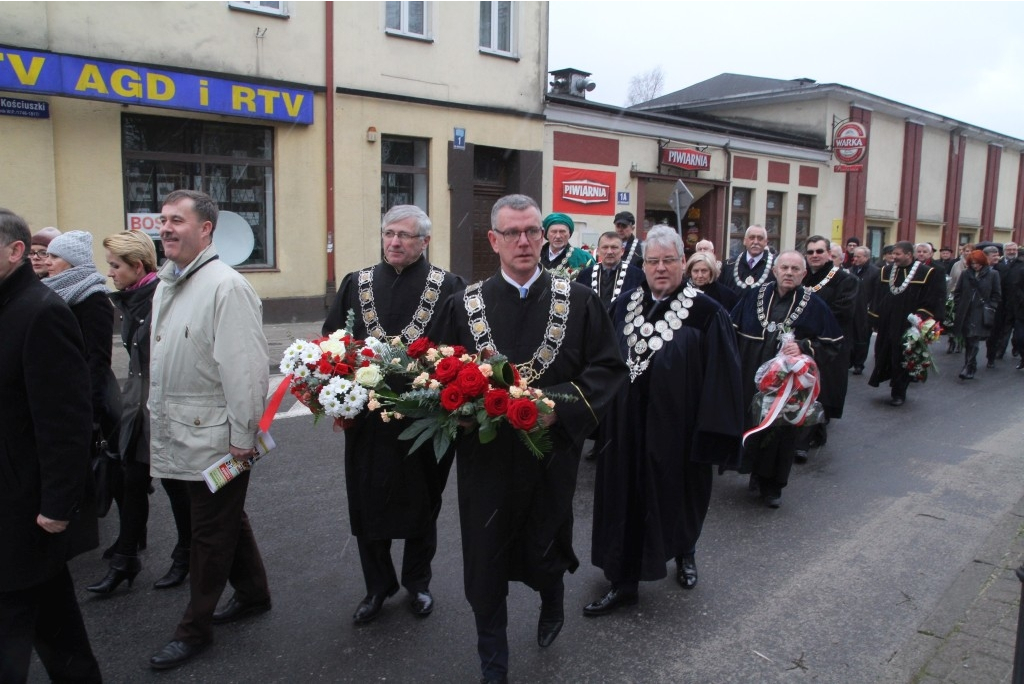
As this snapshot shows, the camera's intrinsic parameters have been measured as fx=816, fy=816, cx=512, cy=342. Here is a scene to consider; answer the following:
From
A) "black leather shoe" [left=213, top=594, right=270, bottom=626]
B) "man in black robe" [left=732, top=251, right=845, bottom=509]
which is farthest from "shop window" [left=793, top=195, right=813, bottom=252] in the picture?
"black leather shoe" [left=213, top=594, right=270, bottom=626]

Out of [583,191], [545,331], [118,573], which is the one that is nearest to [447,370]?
[545,331]

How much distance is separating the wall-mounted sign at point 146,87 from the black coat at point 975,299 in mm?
11255

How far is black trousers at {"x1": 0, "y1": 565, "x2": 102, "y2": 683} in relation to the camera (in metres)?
2.81

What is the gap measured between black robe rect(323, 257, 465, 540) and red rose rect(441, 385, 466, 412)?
889 millimetres

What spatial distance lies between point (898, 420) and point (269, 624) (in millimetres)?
7556

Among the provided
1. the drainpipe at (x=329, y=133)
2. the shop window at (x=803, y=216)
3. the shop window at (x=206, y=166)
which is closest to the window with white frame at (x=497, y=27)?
the drainpipe at (x=329, y=133)

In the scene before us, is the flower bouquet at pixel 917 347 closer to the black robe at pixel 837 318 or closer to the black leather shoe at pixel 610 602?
the black robe at pixel 837 318

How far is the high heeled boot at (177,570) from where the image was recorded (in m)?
4.40

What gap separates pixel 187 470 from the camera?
11.8 feet

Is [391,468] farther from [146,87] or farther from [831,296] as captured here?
[146,87]

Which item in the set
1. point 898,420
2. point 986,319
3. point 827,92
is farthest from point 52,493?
point 827,92

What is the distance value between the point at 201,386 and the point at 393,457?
0.94 m

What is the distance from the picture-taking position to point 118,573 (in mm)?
4316

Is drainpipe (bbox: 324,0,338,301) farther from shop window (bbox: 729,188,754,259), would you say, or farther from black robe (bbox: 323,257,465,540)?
shop window (bbox: 729,188,754,259)
